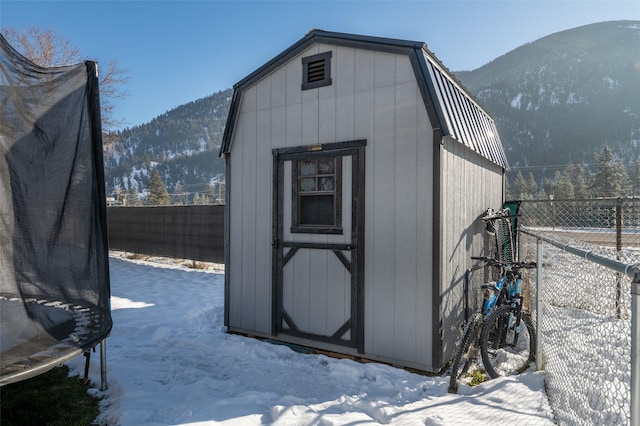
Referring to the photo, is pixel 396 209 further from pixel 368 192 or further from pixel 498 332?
pixel 498 332

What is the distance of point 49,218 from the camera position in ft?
8.07

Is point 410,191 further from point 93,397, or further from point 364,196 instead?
point 93,397

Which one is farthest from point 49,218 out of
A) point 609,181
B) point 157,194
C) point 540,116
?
point 540,116

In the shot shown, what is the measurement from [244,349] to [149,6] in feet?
35.9

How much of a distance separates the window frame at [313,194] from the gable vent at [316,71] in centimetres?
79

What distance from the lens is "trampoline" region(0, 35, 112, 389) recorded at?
7.00 ft

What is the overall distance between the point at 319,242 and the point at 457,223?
1.46 meters

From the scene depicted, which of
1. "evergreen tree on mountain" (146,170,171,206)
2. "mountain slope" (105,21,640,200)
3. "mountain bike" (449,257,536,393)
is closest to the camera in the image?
"mountain bike" (449,257,536,393)

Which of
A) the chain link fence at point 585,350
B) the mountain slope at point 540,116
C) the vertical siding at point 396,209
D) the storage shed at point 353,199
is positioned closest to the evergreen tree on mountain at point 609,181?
the mountain slope at point 540,116

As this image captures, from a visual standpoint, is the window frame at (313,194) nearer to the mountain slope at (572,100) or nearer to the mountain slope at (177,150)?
the mountain slope at (177,150)

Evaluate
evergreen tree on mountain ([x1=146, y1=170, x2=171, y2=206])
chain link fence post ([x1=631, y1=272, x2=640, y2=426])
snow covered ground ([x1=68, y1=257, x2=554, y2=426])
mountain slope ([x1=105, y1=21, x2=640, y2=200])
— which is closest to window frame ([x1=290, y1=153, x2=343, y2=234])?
snow covered ground ([x1=68, y1=257, x2=554, y2=426])

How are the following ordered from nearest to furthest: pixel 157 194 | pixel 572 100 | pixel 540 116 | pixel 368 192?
1. pixel 368 192
2. pixel 157 194
3. pixel 540 116
4. pixel 572 100

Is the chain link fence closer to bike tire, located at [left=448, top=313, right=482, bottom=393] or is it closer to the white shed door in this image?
bike tire, located at [left=448, top=313, right=482, bottom=393]

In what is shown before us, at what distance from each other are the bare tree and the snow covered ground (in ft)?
34.0
